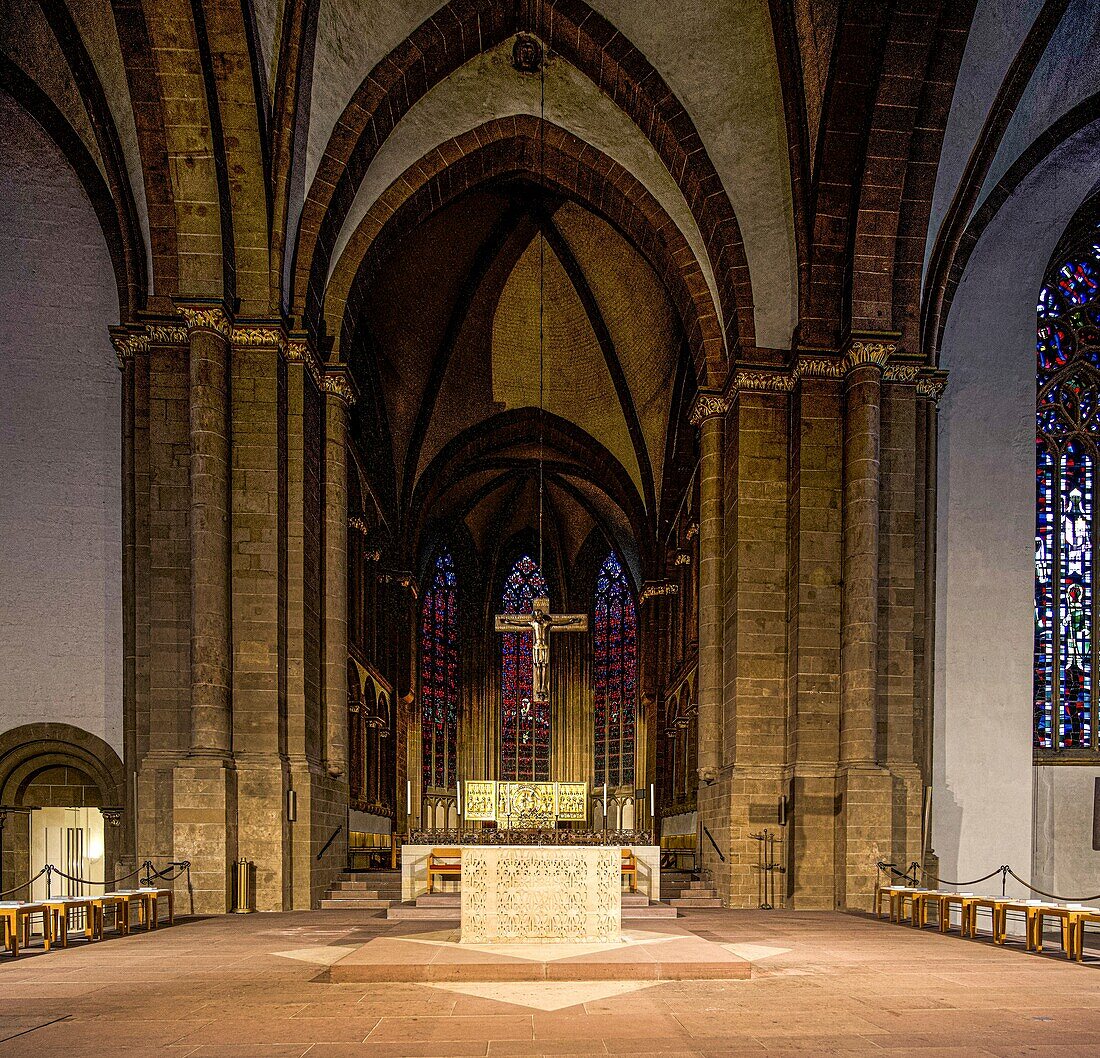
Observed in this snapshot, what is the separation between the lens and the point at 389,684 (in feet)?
89.4

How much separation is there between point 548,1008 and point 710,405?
40.9 ft

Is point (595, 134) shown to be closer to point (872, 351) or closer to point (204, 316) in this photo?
point (872, 351)

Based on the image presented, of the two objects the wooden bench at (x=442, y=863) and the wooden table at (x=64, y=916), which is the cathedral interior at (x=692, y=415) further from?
the wooden table at (x=64, y=916)

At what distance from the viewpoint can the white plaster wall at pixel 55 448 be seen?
52.3ft

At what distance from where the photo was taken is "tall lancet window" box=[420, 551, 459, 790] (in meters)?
33.3

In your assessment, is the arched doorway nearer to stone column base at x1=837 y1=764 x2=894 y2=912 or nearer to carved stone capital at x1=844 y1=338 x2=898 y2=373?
stone column base at x1=837 y1=764 x2=894 y2=912

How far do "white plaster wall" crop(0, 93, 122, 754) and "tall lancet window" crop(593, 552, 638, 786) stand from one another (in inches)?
819

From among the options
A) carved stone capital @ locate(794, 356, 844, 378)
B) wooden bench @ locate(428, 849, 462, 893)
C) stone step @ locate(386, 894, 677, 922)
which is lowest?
stone step @ locate(386, 894, 677, 922)

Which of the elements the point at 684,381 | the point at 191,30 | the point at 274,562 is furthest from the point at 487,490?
the point at 191,30

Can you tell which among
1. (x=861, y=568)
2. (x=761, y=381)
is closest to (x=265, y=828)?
(x=861, y=568)

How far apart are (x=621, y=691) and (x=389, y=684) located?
10.5 meters

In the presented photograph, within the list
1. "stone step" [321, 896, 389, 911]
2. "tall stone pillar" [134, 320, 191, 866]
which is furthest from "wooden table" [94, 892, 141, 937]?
"stone step" [321, 896, 389, 911]

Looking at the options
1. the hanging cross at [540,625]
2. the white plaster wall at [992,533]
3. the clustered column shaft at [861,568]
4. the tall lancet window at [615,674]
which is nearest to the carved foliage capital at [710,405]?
the clustered column shaft at [861,568]

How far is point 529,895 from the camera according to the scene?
9.09 m
